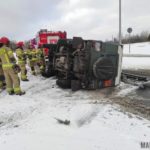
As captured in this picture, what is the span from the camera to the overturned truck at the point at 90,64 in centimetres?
752

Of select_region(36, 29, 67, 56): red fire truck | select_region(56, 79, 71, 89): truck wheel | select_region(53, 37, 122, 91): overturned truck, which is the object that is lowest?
select_region(56, 79, 71, 89): truck wheel

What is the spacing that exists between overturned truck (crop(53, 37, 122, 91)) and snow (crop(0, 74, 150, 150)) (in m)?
1.10

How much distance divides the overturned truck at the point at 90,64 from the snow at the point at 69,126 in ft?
3.60

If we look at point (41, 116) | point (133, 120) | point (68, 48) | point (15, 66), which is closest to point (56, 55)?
point (68, 48)

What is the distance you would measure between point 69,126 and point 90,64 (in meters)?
3.10

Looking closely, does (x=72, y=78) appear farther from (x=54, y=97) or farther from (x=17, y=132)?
(x=17, y=132)

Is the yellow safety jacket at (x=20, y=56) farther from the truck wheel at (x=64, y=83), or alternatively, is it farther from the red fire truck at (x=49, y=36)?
the red fire truck at (x=49, y=36)

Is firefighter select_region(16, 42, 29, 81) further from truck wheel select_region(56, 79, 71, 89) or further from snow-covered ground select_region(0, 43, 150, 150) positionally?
snow-covered ground select_region(0, 43, 150, 150)

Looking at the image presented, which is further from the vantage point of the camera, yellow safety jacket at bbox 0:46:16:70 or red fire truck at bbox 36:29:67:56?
red fire truck at bbox 36:29:67:56

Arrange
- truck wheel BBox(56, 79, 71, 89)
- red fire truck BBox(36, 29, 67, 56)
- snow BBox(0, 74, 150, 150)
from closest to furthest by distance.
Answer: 1. snow BBox(0, 74, 150, 150)
2. truck wheel BBox(56, 79, 71, 89)
3. red fire truck BBox(36, 29, 67, 56)

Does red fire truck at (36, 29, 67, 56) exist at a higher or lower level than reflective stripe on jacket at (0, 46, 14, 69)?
higher

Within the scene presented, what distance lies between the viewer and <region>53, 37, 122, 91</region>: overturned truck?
24.7 ft

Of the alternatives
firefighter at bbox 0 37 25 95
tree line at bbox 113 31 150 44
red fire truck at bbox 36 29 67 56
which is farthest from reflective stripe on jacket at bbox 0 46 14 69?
tree line at bbox 113 31 150 44

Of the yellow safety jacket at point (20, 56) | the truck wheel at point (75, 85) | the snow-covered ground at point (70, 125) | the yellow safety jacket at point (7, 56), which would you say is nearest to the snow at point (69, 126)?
the snow-covered ground at point (70, 125)
